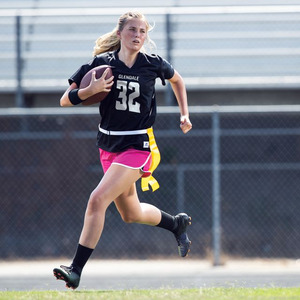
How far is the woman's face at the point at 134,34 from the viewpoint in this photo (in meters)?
4.81

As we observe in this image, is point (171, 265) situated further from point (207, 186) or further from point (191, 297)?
point (191, 297)

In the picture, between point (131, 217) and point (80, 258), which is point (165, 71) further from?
point (80, 258)

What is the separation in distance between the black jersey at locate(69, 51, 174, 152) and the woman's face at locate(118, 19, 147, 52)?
131 millimetres

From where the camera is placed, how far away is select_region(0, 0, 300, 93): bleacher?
10844mm

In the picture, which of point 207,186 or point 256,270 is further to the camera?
point 207,186

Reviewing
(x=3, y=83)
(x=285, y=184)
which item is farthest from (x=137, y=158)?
(x=3, y=83)

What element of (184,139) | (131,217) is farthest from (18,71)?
(131,217)

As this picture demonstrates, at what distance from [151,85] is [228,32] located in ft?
21.6

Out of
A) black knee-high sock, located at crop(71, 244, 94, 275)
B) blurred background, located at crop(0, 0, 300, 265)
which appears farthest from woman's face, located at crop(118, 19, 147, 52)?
blurred background, located at crop(0, 0, 300, 265)

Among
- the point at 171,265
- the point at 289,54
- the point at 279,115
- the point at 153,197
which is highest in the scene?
the point at 289,54

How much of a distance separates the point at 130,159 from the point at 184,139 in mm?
4921

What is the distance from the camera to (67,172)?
9625mm

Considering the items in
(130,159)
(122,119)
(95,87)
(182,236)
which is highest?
(95,87)

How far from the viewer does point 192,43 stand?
1118 cm
